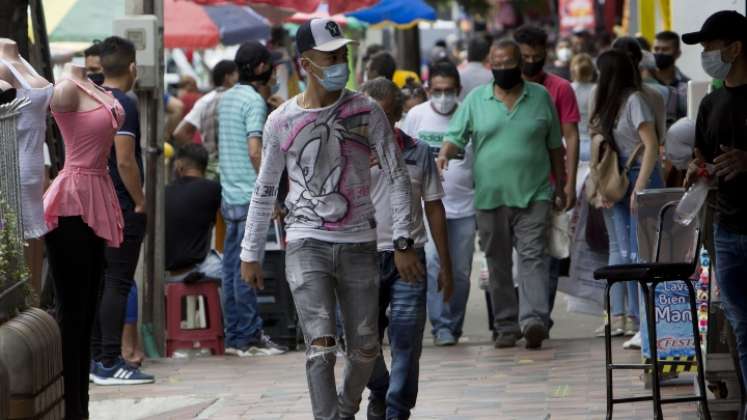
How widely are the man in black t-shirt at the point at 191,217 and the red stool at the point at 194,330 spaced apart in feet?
0.63

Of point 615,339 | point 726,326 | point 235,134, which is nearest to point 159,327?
point 235,134

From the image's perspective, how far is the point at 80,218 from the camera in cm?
877

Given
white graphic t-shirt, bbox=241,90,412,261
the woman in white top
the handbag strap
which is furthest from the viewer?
the woman in white top

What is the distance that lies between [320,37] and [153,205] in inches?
219

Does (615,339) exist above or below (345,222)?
below

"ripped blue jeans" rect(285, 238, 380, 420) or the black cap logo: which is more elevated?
the black cap logo

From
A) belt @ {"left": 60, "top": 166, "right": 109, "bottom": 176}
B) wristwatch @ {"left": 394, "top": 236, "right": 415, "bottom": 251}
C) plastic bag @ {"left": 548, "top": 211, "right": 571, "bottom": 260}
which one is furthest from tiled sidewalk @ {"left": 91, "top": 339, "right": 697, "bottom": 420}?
wristwatch @ {"left": 394, "top": 236, "right": 415, "bottom": 251}

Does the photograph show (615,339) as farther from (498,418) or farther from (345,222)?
(345,222)

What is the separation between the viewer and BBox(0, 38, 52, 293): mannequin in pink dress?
804 centimetres

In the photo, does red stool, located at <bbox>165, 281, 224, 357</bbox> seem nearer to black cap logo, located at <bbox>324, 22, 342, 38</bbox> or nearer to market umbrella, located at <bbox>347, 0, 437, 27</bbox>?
black cap logo, located at <bbox>324, 22, 342, 38</bbox>

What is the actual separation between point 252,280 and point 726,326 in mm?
2449

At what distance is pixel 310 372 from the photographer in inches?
284

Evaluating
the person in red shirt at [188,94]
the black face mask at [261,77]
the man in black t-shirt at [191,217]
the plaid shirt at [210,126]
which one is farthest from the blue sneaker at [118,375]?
the person in red shirt at [188,94]

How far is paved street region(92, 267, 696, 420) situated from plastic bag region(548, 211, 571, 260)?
2.21 ft
